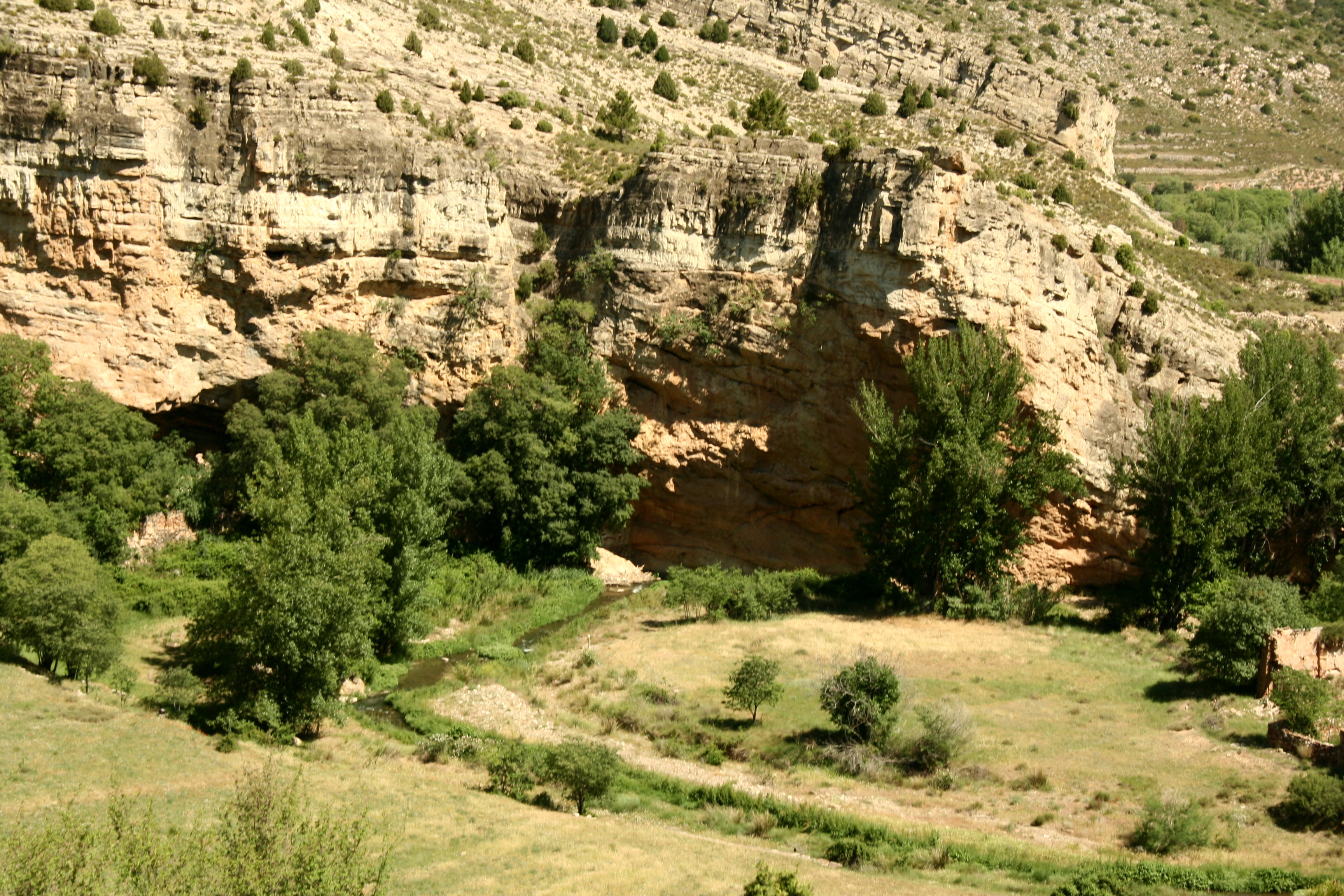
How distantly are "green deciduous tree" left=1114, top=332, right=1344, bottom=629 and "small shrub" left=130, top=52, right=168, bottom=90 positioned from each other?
3380cm

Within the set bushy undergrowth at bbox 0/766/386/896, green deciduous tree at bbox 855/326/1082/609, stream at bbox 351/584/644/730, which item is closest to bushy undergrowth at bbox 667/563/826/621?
stream at bbox 351/584/644/730

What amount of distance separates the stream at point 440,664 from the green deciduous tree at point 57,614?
6.46 meters

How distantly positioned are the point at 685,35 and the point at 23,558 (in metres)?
48.2

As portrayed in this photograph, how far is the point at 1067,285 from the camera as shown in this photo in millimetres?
40188

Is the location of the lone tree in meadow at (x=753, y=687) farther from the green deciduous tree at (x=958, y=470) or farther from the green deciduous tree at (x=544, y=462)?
the green deciduous tree at (x=544, y=462)

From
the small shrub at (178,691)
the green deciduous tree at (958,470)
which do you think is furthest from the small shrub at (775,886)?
the green deciduous tree at (958,470)

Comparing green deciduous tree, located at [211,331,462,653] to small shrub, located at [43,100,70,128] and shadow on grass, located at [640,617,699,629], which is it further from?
small shrub, located at [43,100,70,128]

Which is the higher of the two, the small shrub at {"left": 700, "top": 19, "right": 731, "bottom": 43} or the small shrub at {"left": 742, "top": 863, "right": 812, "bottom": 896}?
the small shrub at {"left": 700, "top": 19, "right": 731, "bottom": 43}

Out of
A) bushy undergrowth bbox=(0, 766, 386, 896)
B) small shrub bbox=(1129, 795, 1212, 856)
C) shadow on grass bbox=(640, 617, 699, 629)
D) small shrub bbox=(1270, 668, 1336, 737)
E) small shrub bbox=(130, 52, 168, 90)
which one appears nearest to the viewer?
bushy undergrowth bbox=(0, 766, 386, 896)

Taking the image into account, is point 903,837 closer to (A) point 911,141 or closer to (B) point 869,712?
(B) point 869,712

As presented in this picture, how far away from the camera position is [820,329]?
41469 millimetres

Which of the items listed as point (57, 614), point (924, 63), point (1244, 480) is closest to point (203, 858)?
point (57, 614)

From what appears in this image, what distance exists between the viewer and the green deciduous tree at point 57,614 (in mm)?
28203

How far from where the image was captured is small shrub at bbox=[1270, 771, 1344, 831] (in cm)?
2220
